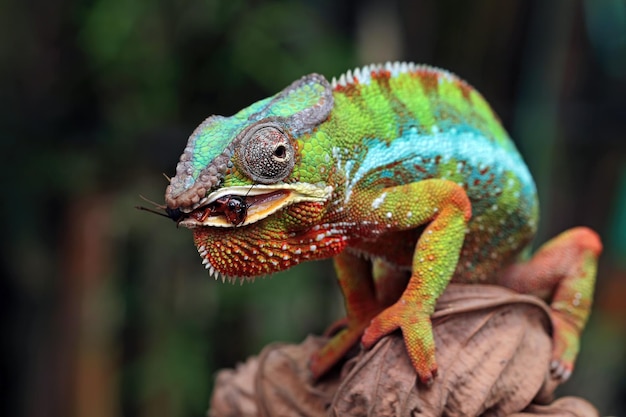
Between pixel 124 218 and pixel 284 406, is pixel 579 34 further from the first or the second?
pixel 284 406

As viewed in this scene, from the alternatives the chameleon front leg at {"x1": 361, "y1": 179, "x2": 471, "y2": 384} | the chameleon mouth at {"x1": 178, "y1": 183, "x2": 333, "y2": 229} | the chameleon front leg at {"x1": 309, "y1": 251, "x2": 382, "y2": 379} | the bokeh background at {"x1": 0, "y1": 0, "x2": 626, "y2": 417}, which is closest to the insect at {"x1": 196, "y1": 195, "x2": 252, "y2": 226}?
the chameleon mouth at {"x1": 178, "y1": 183, "x2": 333, "y2": 229}

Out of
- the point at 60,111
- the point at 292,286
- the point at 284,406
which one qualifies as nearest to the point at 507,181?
the point at 284,406

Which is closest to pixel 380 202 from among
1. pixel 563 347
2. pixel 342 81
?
pixel 342 81


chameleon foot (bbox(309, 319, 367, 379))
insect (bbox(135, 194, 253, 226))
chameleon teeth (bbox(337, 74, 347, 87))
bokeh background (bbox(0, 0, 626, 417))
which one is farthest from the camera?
bokeh background (bbox(0, 0, 626, 417))

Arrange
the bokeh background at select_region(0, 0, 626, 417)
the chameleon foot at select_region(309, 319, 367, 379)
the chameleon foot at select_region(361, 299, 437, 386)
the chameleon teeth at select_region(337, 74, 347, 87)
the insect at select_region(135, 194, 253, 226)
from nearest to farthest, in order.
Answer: the insect at select_region(135, 194, 253, 226) < the chameleon foot at select_region(361, 299, 437, 386) < the chameleon teeth at select_region(337, 74, 347, 87) < the chameleon foot at select_region(309, 319, 367, 379) < the bokeh background at select_region(0, 0, 626, 417)

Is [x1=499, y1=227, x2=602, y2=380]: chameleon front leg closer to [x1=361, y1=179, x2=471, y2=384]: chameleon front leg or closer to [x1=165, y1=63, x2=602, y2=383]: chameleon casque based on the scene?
[x1=165, y1=63, x2=602, y2=383]: chameleon casque

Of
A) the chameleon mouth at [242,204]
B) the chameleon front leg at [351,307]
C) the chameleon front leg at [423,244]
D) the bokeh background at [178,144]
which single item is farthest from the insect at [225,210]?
the bokeh background at [178,144]

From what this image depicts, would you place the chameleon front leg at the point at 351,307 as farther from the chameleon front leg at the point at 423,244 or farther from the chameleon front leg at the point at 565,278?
the chameleon front leg at the point at 565,278
